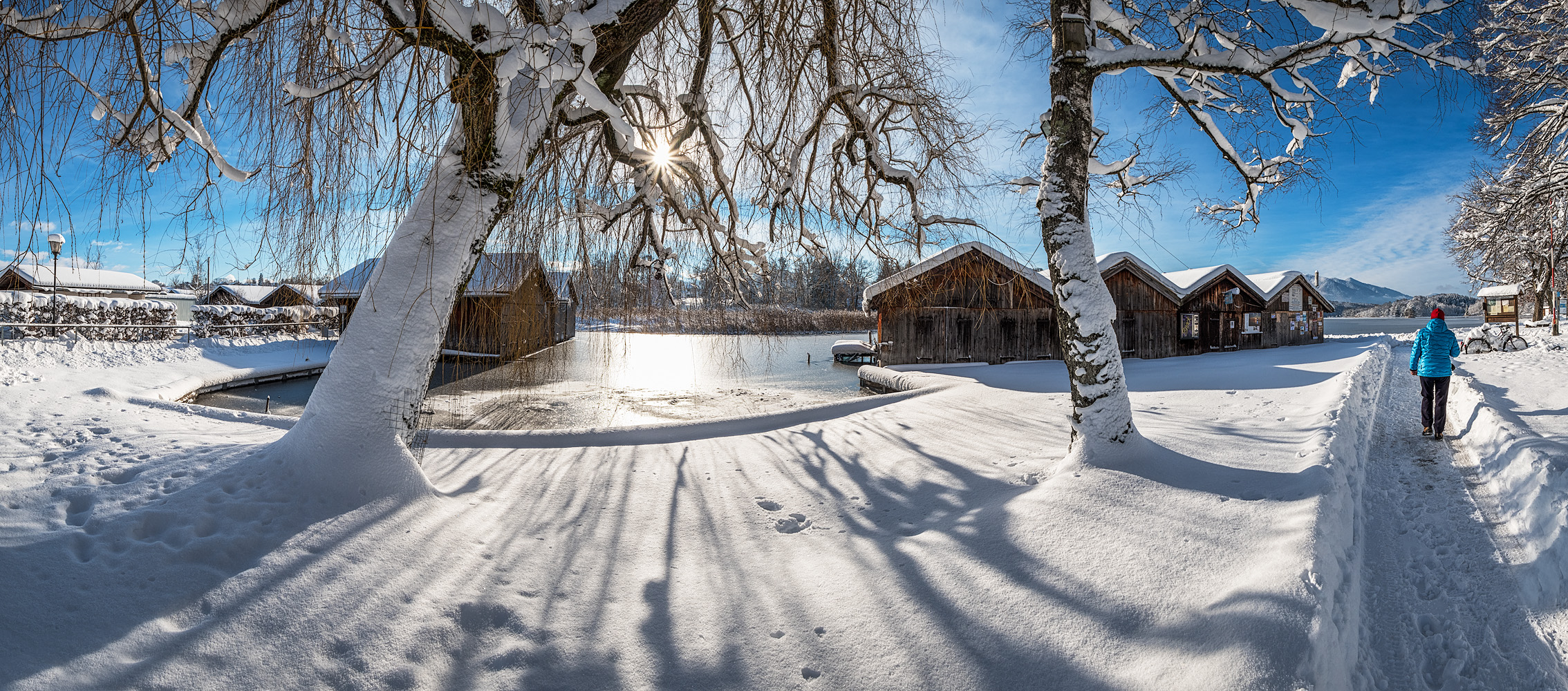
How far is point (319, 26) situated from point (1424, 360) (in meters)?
10.6

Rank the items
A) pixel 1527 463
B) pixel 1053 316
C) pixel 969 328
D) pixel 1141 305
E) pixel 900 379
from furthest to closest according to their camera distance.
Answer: pixel 1141 305, pixel 1053 316, pixel 969 328, pixel 900 379, pixel 1527 463

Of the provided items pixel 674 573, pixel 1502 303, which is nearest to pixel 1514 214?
pixel 674 573

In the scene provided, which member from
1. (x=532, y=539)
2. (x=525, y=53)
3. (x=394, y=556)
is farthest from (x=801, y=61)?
(x=394, y=556)

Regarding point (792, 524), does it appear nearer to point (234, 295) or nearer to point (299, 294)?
point (299, 294)

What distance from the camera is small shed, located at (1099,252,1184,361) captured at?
18797 mm

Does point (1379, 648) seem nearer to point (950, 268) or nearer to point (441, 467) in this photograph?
point (441, 467)

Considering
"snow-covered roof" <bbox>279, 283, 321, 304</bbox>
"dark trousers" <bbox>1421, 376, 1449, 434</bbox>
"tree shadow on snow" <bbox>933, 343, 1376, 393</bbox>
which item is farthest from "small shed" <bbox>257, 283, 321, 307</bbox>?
"dark trousers" <bbox>1421, 376, 1449, 434</bbox>

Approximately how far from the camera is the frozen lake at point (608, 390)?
7.06 meters

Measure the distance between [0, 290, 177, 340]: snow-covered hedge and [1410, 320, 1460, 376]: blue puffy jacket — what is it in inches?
1110

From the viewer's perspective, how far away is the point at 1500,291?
31.1 m

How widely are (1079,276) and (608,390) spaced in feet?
42.1

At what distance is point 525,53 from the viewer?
115 inches

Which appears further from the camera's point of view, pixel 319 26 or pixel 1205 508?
pixel 1205 508

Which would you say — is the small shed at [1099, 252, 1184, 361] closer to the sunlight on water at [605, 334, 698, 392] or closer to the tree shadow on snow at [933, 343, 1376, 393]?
the tree shadow on snow at [933, 343, 1376, 393]
